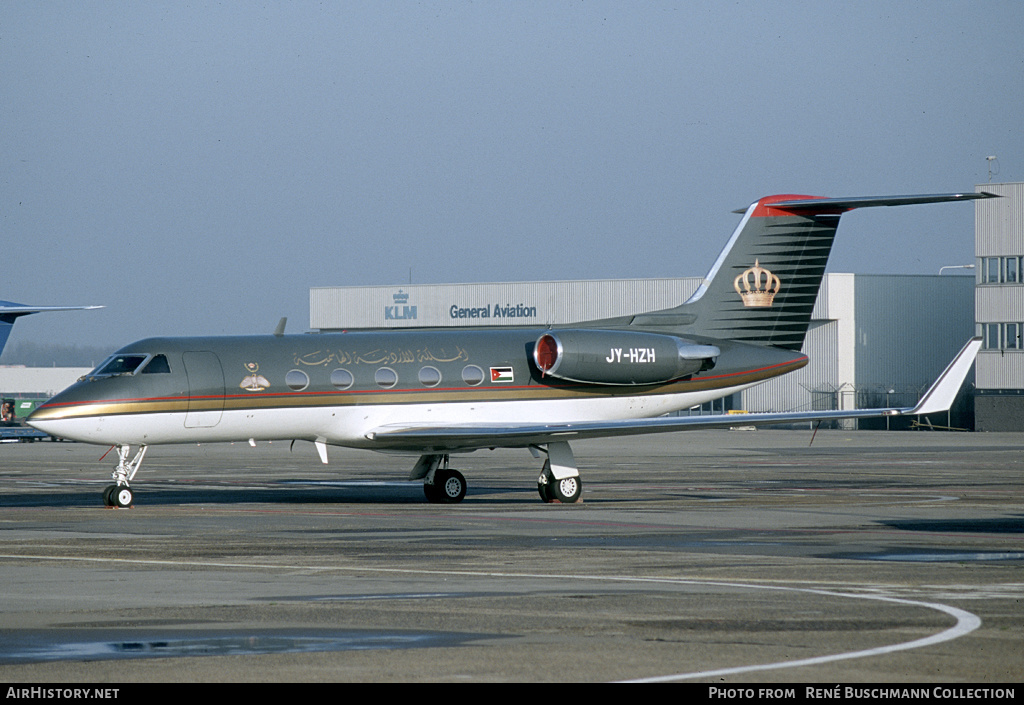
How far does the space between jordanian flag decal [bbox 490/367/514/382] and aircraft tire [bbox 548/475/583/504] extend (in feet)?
8.18

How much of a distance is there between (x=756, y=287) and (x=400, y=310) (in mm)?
67607

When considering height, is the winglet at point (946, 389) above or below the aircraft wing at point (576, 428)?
above

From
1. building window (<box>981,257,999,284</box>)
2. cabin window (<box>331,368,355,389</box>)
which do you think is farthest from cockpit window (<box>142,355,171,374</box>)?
building window (<box>981,257,999,284</box>)

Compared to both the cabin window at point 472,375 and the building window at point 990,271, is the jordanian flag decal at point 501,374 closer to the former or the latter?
the cabin window at point 472,375

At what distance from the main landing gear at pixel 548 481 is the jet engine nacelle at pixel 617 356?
5.47ft

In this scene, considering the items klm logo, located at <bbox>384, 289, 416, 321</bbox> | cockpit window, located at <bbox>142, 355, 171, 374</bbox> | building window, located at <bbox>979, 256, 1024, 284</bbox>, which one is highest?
building window, located at <bbox>979, 256, 1024, 284</bbox>

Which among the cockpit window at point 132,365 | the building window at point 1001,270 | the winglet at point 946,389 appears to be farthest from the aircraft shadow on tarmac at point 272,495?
the building window at point 1001,270

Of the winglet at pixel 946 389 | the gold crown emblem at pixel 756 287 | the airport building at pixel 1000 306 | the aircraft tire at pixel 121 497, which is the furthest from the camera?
the airport building at pixel 1000 306

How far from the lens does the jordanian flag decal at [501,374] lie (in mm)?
29219

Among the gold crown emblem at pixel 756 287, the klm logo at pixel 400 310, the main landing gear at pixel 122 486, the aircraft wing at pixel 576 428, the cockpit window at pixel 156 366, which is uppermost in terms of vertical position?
the klm logo at pixel 400 310

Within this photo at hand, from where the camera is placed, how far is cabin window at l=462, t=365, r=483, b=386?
29.0 m

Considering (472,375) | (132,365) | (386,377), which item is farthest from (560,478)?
(132,365)

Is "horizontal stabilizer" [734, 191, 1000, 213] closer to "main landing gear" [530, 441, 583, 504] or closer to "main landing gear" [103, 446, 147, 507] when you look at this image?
"main landing gear" [530, 441, 583, 504]

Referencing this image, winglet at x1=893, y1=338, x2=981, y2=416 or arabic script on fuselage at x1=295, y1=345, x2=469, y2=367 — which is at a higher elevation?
arabic script on fuselage at x1=295, y1=345, x2=469, y2=367
